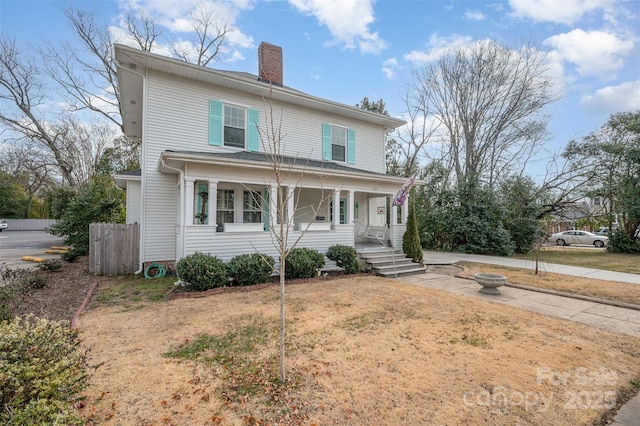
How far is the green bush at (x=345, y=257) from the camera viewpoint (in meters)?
9.33

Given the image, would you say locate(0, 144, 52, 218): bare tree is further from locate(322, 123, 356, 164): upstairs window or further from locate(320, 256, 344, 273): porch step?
locate(320, 256, 344, 273): porch step

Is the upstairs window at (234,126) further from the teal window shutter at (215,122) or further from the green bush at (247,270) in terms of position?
the green bush at (247,270)

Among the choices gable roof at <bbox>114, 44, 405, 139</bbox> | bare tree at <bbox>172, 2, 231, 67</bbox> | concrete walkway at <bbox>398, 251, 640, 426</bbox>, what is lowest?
concrete walkway at <bbox>398, 251, 640, 426</bbox>

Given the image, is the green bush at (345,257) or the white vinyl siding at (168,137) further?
the green bush at (345,257)

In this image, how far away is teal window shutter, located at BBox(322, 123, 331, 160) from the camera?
1214 cm

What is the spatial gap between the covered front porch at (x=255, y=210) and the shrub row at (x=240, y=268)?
1.75 feet

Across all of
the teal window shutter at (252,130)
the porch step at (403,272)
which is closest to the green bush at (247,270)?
the porch step at (403,272)

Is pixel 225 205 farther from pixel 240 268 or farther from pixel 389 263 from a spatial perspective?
pixel 389 263

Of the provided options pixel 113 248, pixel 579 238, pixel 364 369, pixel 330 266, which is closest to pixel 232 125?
pixel 113 248

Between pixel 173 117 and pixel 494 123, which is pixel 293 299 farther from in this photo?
pixel 494 123

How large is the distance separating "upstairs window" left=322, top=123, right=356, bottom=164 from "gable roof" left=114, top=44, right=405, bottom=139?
0.71 m

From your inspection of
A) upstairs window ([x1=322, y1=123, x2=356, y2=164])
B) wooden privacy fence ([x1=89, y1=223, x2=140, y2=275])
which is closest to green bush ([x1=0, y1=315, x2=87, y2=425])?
wooden privacy fence ([x1=89, y1=223, x2=140, y2=275])

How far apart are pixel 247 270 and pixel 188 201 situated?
2.54 metres

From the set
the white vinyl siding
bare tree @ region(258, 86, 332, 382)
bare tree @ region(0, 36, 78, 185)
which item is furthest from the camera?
bare tree @ region(0, 36, 78, 185)
